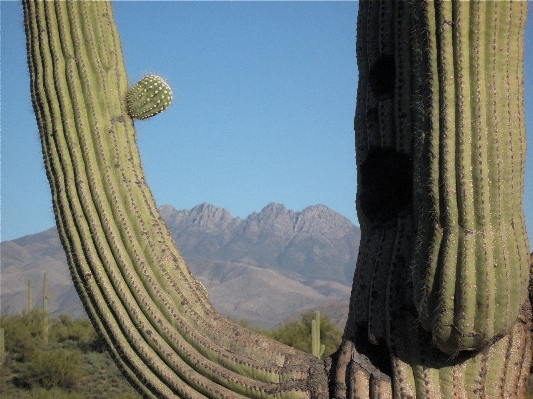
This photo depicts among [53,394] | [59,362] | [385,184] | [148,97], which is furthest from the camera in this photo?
[59,362]

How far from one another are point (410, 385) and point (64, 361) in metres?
13.4

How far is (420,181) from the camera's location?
246cm

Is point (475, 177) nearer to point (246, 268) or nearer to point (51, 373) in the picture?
point (51, 373)

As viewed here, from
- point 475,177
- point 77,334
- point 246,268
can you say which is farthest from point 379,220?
point 246,268

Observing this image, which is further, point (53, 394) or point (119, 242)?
point (53, 394)

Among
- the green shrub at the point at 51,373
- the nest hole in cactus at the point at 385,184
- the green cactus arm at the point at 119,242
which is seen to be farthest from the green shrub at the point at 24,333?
the nest hole in cactus at the point at 385,184

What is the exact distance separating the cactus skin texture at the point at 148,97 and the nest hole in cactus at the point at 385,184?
1.17 meters

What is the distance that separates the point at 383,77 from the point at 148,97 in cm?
123

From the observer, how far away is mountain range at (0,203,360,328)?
84.6 meters

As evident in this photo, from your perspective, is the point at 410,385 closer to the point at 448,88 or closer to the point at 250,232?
the point at 448,88

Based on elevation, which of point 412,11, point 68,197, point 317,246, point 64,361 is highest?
point 412,11

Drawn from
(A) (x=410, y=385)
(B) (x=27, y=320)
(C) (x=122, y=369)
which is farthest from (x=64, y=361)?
(A) (x=410, y=385)

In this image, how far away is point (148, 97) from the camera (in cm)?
335

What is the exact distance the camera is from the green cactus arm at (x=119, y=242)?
2.79 metres
